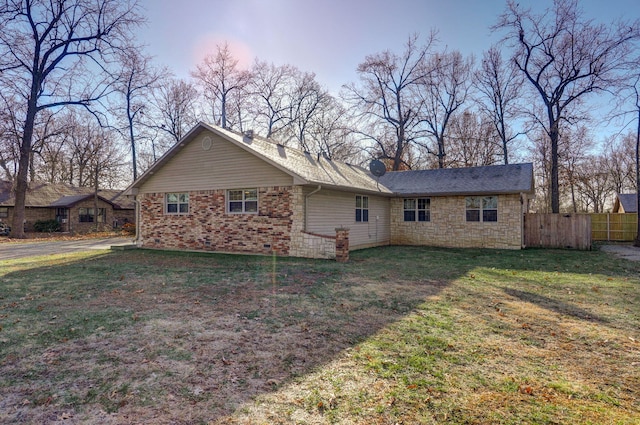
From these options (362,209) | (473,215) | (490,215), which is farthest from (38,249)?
(490,215)

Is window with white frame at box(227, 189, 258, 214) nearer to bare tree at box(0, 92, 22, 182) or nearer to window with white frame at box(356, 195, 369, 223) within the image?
window with white frame at box(356, 195, 369, 223)

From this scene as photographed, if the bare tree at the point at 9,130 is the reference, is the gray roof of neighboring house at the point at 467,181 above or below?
below

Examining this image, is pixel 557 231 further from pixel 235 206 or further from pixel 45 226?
pixel 45 226

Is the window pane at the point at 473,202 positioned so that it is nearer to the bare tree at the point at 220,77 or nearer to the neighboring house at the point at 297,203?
the neighboring house at the point at 297,203

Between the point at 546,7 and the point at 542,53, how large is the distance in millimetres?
2363

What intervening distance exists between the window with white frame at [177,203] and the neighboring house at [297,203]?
41 mm

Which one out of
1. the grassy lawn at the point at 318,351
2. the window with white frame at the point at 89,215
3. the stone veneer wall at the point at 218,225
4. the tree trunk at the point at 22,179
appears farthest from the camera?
the window with white frame at the point at 89,215

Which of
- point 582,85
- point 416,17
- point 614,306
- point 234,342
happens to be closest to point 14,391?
point 234,342

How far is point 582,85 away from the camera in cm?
1981

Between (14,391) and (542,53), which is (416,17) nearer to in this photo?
(542,53)

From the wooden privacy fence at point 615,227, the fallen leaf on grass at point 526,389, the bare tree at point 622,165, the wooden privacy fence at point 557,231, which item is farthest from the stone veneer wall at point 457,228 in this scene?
the bare tree at point 622,165

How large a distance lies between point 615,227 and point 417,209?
12.8m

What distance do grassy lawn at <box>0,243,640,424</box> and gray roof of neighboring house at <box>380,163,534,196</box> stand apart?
755 cm

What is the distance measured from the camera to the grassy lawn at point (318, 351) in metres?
2.75
